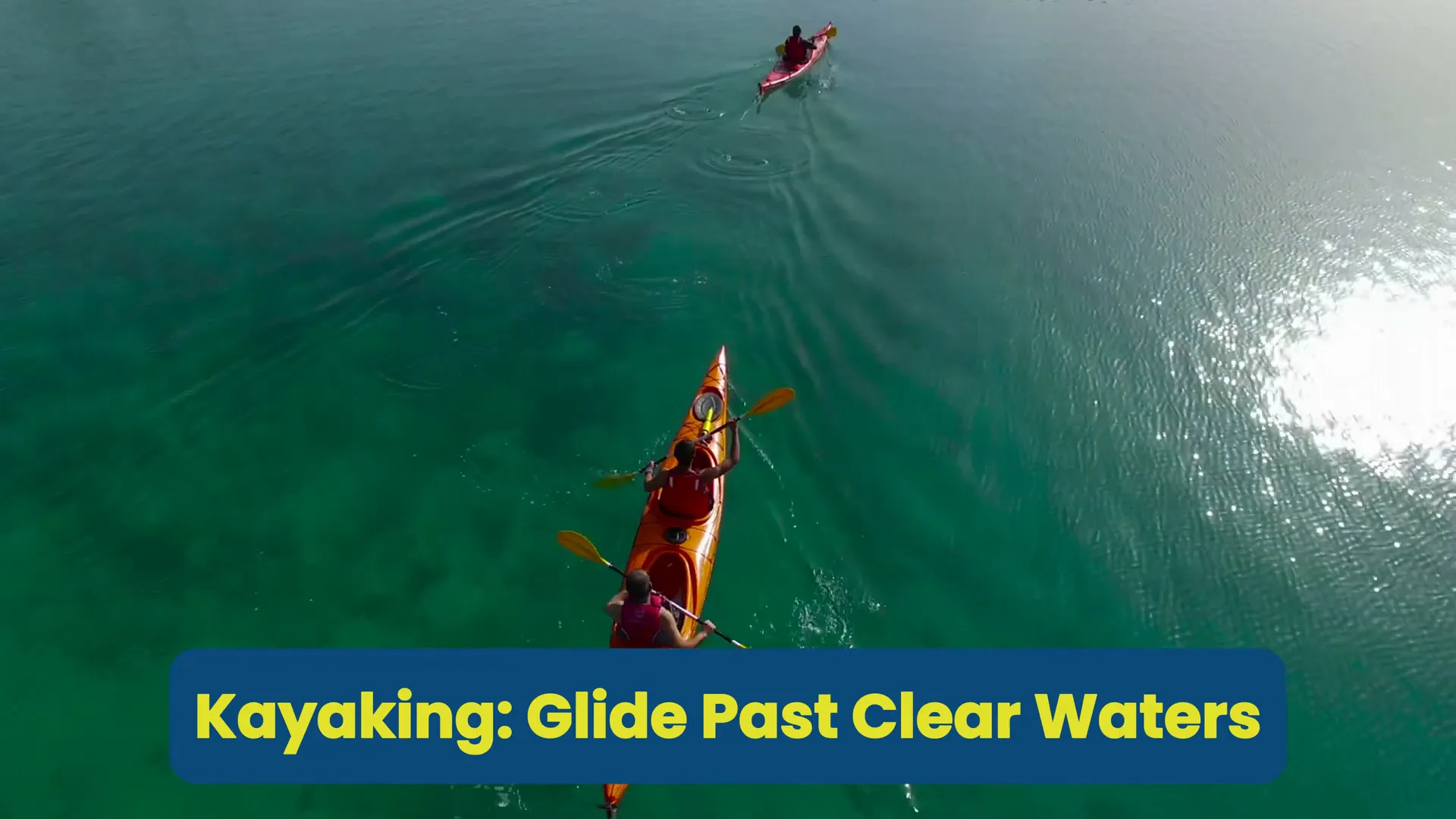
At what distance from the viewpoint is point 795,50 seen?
2292cm

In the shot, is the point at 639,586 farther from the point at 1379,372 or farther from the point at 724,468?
the point at 1379,372

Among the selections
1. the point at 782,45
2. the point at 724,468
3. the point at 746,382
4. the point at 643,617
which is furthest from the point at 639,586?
the point at 782,45

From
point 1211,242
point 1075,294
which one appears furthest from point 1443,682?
Result: point 1211,242

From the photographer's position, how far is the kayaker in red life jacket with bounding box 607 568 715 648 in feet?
25.6

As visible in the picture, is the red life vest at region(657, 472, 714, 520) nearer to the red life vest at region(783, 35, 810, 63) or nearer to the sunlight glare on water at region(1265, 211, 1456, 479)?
the sunlight glare on water at region(1265, 211, 1456, 479)

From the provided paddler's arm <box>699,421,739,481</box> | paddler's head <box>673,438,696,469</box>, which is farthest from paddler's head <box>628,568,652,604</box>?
paddler's arm <box>699,421,739,481</box>

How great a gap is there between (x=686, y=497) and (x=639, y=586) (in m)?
2.31

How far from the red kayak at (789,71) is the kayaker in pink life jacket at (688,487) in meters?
15.9

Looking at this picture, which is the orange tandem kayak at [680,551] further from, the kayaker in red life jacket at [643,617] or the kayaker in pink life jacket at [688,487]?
the kayaker in red life jacket at [643,617]

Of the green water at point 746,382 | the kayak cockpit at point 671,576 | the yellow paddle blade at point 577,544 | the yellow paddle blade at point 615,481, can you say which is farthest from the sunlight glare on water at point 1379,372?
the yellow paddle blade at point 577,544

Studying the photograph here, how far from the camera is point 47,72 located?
22734 millimetres

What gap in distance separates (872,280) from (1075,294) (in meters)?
4.25

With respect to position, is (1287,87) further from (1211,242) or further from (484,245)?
(484,245)

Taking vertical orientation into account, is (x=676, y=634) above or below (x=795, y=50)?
below
